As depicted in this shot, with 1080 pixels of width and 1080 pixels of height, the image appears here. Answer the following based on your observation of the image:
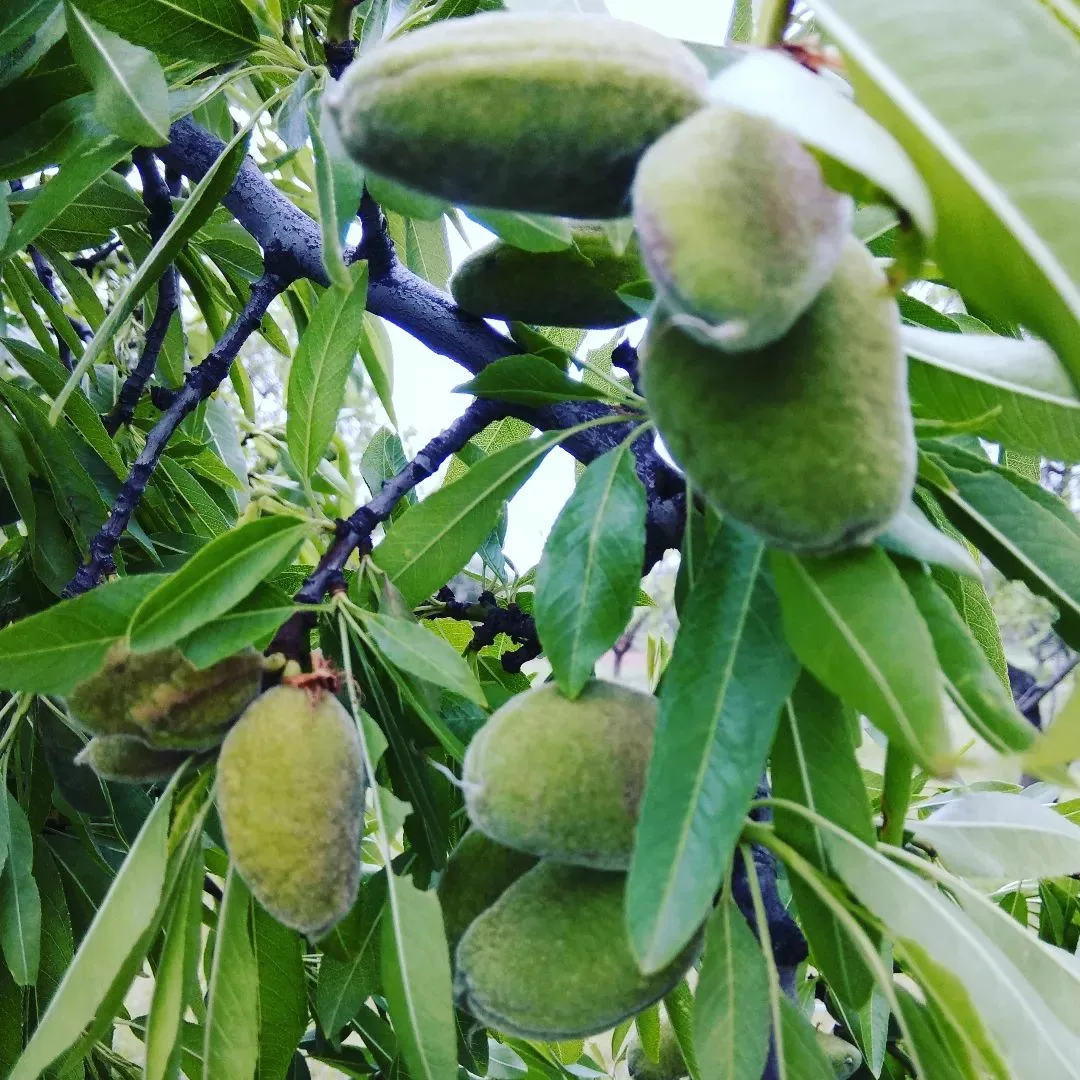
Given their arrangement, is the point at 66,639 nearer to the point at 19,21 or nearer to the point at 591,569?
the point at 591,569

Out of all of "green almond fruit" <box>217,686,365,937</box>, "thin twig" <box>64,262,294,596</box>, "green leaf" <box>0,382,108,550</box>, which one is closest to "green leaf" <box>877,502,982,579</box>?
"green almond fruit" <box>217,686,365,937</box>

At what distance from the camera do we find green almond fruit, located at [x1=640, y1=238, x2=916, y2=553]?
1.22 ft

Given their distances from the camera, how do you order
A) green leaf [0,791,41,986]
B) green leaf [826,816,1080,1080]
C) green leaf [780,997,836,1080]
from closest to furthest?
green leaf [826,816,1080,1080] < green leaf [780,997,836,1080] < green leaf [0,791,41,986]

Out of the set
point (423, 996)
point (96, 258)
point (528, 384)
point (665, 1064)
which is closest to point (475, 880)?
point (423, 996)

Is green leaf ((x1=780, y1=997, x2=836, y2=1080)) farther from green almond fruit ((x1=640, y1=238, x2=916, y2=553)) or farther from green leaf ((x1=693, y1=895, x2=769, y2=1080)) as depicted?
green almond fruit ((x1=640, y1=238, x2=916, y2=553))

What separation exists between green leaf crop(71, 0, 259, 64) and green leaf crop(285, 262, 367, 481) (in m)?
0.23

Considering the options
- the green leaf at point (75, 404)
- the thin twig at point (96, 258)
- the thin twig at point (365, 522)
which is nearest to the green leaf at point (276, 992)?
the thin twig at point (365, 522)

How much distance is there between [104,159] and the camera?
30.0 inches

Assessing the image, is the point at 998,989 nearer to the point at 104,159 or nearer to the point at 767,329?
the point at 767,329

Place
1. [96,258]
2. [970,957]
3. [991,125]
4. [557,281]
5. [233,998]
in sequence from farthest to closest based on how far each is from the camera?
[96,258] → [557,281] → [233,998] → [970,957] → [991,125]

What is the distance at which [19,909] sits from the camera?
34.7 inches

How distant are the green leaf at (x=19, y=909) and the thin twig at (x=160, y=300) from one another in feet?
1.40

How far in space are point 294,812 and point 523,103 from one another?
1.32 feet

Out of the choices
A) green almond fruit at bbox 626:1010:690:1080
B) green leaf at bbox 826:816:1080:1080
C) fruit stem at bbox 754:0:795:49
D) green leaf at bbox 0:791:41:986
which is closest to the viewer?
fruit stem at bbox 754:0:795:49
